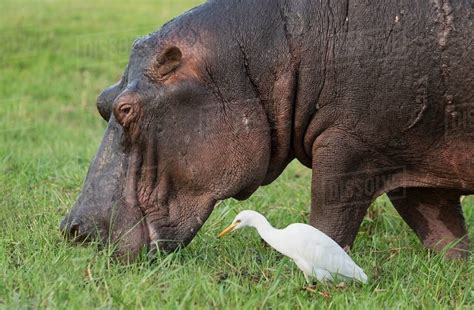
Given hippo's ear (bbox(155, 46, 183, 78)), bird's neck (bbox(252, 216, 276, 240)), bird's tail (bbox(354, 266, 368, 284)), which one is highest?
hippo's ear (bbox(155, 46, 183, 78))

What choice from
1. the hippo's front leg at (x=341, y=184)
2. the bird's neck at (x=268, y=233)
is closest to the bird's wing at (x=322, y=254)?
the bird's neck at (x=268, y=233)

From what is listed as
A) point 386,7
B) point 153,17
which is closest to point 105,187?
point 386,7

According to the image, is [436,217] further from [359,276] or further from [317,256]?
[317,256]

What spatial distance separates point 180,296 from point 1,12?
35.6 ft

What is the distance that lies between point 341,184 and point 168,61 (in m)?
1.00

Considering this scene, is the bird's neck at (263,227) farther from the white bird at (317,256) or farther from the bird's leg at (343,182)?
the bird's leg at (343,182)

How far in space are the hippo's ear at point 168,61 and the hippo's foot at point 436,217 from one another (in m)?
1.32

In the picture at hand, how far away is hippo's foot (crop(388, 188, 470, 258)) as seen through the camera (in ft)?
16.7

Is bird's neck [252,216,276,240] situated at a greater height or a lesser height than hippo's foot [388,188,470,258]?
greater

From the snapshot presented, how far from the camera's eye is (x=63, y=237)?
4.69 metres

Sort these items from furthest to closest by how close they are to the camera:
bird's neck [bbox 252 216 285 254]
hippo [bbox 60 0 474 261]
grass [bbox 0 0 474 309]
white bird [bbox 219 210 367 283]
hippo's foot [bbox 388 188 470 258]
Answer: hippo's foot [bbox 388 188 470 258] → hippo [bbox 60 0 474 261] → bird's neck [bbox 252 216 285 254] → white bird [bbox 219 210 367 283] → grass [bbox 0 0 474 309]

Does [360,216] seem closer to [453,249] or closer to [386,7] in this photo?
[453,249]

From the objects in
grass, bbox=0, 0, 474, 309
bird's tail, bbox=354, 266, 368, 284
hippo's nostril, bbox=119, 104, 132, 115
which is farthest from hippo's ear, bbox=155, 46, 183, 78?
bird's tail, bbox=354, 266, 368, 284

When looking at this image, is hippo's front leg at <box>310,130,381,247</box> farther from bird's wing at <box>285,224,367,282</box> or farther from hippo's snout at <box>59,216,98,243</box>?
hippo's snout at <box>59,216,98,243</box>
